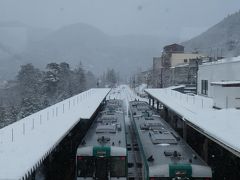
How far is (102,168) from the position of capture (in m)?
12.7

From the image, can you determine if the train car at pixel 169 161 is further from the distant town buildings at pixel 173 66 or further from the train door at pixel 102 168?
the distant town buildings at pixel 173 66

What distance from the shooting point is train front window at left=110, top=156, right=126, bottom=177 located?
41.4ft

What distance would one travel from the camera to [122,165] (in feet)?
42.0

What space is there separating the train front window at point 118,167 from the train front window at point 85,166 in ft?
2.10

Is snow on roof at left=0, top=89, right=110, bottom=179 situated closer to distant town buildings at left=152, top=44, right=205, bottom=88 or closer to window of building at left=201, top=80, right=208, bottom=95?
window of building at left=201, top=80, right=208, bottom=95

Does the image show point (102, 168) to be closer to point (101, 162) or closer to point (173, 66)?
point (101, 162)

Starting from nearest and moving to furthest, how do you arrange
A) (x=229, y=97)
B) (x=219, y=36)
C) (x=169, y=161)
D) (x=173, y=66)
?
(x=169, y=161), (x=229, y=97), (x=173, y=66), (x=219, y=36)

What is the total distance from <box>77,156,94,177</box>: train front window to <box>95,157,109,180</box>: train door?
7.4 inches

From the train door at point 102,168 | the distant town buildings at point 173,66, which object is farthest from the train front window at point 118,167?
the distant town buildings at point 173,66

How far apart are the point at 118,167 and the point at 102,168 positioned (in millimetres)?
511

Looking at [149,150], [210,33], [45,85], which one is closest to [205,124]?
[149,150]

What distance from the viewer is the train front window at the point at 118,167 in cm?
1263

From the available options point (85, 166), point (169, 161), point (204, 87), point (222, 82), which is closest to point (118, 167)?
point (85, 166)

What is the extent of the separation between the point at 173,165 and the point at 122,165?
2509 mm
